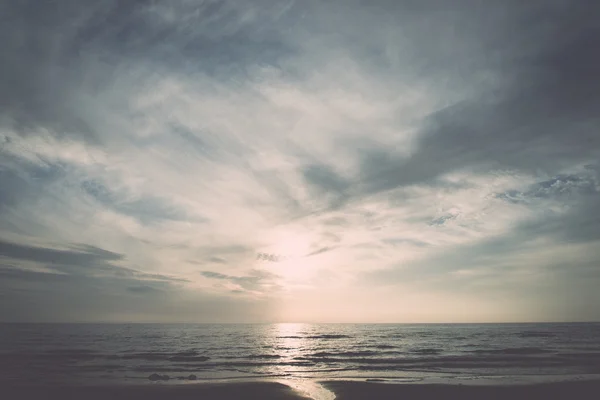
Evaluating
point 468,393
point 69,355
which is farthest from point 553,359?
point 69,355

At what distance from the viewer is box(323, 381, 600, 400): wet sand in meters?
20.9

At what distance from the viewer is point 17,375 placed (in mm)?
29656

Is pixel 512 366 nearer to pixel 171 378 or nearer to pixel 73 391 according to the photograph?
pixel 171 378

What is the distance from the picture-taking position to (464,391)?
73.0 feet

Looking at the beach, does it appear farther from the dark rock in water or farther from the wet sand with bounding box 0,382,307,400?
the dark rock in water

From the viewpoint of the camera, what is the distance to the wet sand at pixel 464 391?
20.9 meters

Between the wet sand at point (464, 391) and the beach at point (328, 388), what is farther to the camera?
the beach at point (328, 388)

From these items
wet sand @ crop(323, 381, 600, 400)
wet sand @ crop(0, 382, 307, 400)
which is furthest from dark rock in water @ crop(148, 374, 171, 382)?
wet sand @ crop(323, 381, 600, 400)

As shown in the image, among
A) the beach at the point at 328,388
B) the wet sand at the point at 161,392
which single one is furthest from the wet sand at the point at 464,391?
the wet sand at the point at 161,392

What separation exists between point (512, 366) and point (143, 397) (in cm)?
3499

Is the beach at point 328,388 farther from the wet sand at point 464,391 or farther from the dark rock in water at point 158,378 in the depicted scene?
the dark rock in water at point 158,378

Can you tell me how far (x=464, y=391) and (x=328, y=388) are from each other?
8.91 metres

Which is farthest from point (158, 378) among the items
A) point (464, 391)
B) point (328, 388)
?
point (464, 391)

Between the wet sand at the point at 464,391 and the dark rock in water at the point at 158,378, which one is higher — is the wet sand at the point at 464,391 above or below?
above
